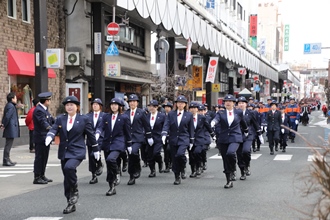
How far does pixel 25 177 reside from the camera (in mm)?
11414

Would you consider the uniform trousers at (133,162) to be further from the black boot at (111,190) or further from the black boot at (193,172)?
the black boot at (193,172)

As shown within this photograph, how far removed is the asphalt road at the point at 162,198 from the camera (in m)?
7.36

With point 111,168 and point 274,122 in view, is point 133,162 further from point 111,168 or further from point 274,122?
point 274,122

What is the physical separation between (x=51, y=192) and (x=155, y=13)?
1516 cm

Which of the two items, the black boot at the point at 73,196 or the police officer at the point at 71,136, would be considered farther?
the police officer at the point at 71,136

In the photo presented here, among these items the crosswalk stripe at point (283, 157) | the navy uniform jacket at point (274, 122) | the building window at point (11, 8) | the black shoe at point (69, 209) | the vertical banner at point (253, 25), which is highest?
the vertical banner at point (253, 25)

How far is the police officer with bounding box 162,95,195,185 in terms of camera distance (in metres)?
10.6

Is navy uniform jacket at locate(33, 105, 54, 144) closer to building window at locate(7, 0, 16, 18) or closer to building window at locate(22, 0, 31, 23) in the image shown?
building window at locate(7, 0, 16, 18)

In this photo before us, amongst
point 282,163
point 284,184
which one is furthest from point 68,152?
point 282,163

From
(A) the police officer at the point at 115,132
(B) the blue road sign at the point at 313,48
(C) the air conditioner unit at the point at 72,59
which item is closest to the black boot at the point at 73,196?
(A) the police officer at the point at 115,132

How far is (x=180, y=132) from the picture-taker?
10.7m

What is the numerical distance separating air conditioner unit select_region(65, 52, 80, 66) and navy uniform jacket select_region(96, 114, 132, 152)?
1302 cm

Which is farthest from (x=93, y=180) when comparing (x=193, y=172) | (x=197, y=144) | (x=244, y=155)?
(x=244, y=155)

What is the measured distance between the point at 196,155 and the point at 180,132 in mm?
1206
